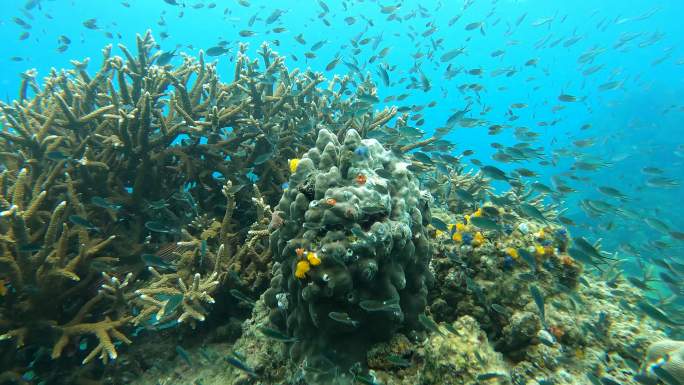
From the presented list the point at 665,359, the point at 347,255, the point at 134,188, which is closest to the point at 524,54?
the point at 665,359

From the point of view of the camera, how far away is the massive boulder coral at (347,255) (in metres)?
2.67

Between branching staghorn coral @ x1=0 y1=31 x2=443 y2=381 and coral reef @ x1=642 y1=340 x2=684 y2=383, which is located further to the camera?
branching staghorn coral @ x1=0 y1=31 x2=443 y2=381

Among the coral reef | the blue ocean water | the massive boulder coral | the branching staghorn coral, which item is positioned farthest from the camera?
the blue ocean water

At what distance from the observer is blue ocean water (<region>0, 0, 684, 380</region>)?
16.3m

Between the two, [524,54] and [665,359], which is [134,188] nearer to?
[665,359]

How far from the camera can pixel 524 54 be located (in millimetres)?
93500

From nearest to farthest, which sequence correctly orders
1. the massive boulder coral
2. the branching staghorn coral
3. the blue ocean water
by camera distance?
the massive boulder coral
the branching staghorn coral
the blue ocean water

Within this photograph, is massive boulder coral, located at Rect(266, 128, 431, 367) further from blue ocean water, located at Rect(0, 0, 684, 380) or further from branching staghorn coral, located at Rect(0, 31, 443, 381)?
blue ocean water, located at Rect(0, 0, 684, 380)

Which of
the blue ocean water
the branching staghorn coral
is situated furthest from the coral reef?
the branching staghorn coral

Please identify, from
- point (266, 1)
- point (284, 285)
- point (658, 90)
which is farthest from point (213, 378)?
point (266, 1)

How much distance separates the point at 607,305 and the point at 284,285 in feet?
13.2

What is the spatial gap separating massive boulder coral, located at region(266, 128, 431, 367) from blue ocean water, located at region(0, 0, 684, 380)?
441 cm

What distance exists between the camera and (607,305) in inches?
161

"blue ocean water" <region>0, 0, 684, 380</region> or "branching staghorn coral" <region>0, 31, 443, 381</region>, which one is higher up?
"blue ocean water" <region>0, 0, 684, 380</region>
